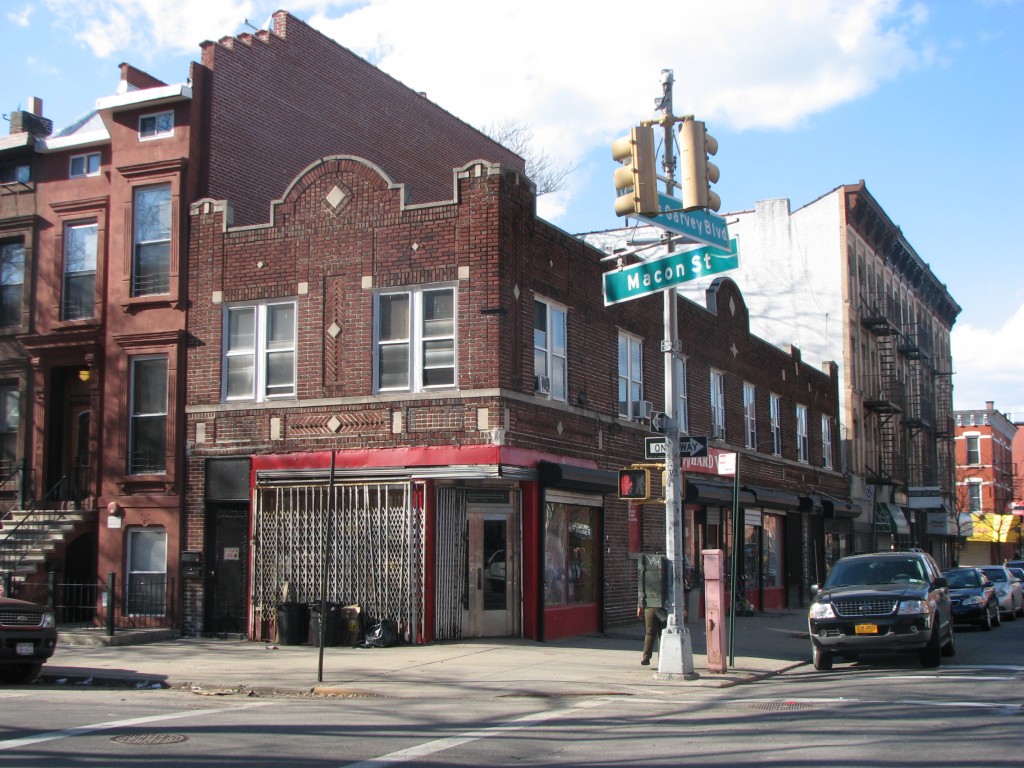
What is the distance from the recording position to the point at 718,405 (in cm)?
2806

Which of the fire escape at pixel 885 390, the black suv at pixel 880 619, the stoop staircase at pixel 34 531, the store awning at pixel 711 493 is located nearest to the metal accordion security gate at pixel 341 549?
the stoop staircase at pixel 34 531

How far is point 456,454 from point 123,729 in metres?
8.75

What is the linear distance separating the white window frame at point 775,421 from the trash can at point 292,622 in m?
17.3

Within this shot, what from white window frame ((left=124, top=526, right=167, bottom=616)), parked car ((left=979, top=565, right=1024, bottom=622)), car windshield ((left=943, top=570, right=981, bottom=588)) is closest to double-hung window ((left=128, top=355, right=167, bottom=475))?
white window frame ((left=124, top=526, right=167, bottom=616))

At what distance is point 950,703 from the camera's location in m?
11.5

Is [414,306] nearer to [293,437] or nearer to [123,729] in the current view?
[293,437]

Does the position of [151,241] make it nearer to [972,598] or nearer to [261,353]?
[261,353]

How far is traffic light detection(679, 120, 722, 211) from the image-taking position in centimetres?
1234

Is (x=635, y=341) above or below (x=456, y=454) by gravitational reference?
above

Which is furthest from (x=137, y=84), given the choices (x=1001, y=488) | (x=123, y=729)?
(x=1001, y=488)

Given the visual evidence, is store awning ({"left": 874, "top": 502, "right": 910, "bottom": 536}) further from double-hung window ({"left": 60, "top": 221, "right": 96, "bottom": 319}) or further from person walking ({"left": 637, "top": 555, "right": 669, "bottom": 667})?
double-hung window ({"left": 60, "top": 221, "right": 96, "bottom": 319})

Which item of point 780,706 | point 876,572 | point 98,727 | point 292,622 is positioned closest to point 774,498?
point 876,572

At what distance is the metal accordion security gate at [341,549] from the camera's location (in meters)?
18.3

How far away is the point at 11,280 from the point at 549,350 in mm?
11275
